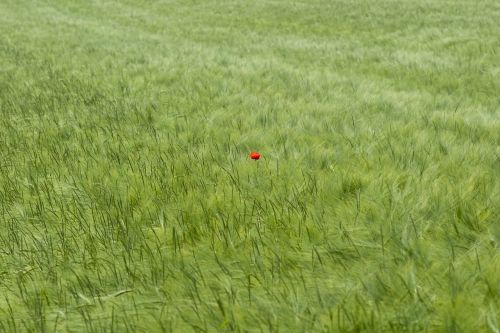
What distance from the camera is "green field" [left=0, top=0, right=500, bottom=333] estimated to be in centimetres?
157

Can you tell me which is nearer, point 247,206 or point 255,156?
point 247,206

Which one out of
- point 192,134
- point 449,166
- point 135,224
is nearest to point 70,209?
point 135,224

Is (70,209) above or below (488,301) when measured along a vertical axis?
below

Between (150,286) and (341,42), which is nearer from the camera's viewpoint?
(150,286)

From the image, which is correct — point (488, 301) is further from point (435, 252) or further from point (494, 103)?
point (494, 103)

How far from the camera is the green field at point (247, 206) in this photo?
1573 mm

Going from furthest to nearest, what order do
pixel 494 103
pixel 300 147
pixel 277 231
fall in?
1. pixel 494 103
2. pixel 300 147
3. pixel 277 231

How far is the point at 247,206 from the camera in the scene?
2.42 m

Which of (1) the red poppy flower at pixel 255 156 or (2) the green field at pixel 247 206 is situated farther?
(1) the red poppy flower at pixel 255 156

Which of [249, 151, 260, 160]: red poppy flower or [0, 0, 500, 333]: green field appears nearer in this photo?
[0, 0, 500, 333]: green field

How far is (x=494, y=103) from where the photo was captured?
17.9ft

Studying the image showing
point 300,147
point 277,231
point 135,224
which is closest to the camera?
point 277,231

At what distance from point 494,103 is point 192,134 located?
3.65 m

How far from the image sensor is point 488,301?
145 centimetres
